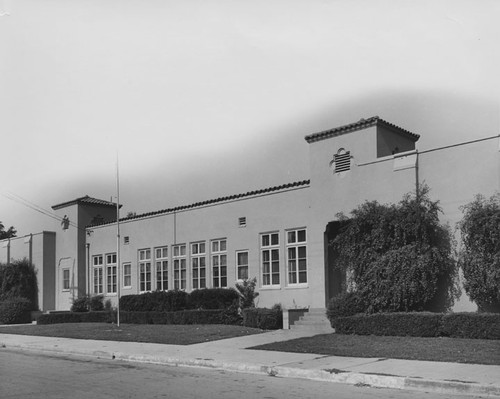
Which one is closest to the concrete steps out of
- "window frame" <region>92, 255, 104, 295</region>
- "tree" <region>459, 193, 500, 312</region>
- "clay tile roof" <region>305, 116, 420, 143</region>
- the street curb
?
"tree" <region>459, 193, 500, 312</region>

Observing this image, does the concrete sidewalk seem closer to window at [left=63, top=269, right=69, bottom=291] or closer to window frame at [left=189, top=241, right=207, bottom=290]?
window frame at [left=189, top=241, right=207, bottom=290]

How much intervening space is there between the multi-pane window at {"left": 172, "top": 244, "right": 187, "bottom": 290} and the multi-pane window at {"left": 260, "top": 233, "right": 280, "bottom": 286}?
5186 millimetres

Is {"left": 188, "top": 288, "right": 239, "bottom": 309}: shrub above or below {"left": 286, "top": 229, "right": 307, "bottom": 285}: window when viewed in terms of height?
below

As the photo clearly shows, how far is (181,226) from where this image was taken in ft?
95.1

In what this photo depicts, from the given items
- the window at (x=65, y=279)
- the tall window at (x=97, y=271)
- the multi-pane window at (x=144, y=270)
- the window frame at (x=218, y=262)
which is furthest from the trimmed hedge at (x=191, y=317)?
the window at (x=65, y=279)

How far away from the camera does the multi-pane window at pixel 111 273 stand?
3284cm

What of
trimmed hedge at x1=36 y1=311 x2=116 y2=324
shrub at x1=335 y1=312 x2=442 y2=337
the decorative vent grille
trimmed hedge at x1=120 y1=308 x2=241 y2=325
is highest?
the decorative vent grille

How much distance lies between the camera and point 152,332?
21734mm

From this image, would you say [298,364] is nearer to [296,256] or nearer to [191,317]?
[296,256]

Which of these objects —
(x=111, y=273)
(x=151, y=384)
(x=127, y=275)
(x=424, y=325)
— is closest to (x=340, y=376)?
(x=151, y=384)

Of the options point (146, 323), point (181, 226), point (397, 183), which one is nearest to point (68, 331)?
point (146, 323)

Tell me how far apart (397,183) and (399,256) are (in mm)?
2686

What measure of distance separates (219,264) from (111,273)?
8.77 metres

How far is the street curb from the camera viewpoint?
10.0m
